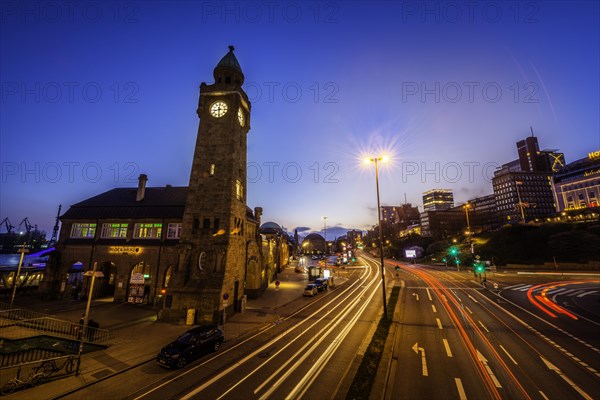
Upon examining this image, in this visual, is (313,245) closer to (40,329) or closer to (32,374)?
(40,329)

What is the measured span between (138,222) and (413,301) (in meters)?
39.4

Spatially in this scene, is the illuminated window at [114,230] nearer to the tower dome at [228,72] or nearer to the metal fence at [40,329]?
the metal fence at [40,329]

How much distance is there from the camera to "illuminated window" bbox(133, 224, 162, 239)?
35844 millimetres

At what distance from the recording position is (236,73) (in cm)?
3456

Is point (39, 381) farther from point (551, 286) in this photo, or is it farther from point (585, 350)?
point (551, 286)

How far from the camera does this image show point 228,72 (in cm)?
3419

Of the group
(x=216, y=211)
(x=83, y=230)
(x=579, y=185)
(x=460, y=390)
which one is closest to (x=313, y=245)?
(x=579, y=185)

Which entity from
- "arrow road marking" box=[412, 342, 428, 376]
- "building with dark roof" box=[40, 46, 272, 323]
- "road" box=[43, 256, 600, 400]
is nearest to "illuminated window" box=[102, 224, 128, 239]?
"building with dark roof" box=[40, 46, 272, 323]

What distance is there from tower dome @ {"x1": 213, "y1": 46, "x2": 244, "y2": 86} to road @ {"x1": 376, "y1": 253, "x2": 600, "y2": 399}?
34766 millimetres

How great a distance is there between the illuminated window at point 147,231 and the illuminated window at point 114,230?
208 cm

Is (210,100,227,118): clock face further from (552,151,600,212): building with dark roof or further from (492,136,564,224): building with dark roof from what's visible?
(492,136,564,224): building with dark roof

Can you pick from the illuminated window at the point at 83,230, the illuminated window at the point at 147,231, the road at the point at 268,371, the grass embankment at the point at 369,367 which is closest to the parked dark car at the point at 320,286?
the road at the point at 268,371

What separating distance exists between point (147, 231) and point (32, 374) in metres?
23.4

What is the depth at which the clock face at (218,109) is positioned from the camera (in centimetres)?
3284
